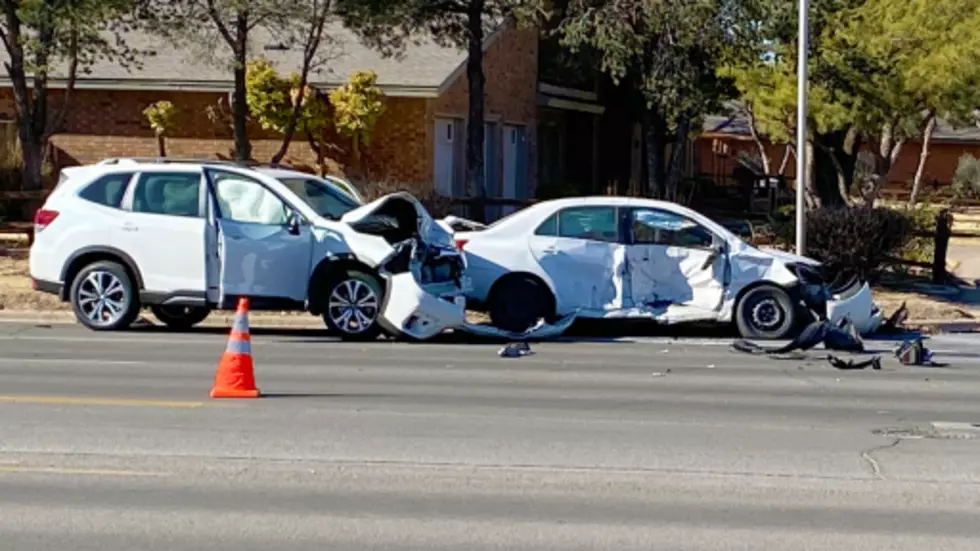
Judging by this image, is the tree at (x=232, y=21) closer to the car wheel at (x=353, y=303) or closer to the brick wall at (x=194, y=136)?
the brick wall at (x=194, y=136)

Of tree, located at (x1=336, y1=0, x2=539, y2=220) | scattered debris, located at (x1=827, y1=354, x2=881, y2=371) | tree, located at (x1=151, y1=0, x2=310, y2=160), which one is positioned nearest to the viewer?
scattered debris, located at (x1=827, y1=354, x2=881, y2=371)

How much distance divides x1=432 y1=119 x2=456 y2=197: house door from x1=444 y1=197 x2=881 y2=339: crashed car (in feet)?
41.9

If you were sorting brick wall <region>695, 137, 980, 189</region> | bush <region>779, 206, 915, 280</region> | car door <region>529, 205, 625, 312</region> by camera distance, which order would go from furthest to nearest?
brick wall <region>695, 137, 980, 189</region>
bush <region>779, 206, 915, 280</region>
car door <region>529, 205, 625, 312</region>

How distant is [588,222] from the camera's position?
17.7 m

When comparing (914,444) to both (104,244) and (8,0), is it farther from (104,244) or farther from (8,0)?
(8,0)

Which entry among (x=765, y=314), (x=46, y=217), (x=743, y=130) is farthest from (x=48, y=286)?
(x=743, y=130)

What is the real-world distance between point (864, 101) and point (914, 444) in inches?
644

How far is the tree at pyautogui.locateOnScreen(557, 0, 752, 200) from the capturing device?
2298cm

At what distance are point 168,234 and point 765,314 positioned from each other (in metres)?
6.76

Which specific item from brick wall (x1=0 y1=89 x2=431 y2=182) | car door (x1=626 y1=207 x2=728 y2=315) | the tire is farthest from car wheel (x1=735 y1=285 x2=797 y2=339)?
brick wall (x1=0 y1=89 x2=431 y2=182)

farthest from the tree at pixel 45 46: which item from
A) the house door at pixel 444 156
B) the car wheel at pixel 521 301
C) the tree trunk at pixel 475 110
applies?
the car wheel at pixel 521 301

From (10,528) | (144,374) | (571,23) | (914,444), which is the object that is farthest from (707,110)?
(10,528)

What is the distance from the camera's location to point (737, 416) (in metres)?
11.6

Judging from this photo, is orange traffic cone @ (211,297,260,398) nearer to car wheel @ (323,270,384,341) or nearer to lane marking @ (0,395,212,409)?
lane marking @ (0,395,212,409)
